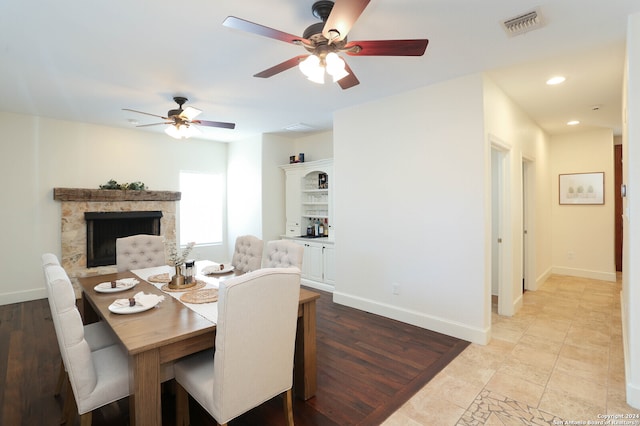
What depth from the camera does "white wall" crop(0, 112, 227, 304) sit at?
438cm

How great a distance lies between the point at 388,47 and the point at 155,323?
2.13 m

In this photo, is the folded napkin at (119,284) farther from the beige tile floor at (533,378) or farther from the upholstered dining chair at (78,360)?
the beige tile floor at (533,378)

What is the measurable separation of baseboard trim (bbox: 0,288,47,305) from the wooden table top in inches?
129

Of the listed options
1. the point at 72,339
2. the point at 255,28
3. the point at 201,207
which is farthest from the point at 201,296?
the point at 201,207

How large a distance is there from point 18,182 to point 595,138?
9117 mm

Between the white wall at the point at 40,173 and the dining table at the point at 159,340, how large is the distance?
303cm

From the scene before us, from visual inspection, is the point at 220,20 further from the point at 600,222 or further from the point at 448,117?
the point at 600,222

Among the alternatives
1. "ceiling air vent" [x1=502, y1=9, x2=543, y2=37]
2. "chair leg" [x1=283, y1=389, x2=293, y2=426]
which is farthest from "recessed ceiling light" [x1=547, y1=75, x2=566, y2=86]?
"chair leg" [x1=283, y1=389, x2=293, y2=426]

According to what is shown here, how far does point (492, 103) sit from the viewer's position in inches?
130

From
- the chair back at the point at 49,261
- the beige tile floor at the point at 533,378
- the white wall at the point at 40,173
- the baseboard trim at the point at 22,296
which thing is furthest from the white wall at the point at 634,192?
the baseboard trim at the point at 22,296

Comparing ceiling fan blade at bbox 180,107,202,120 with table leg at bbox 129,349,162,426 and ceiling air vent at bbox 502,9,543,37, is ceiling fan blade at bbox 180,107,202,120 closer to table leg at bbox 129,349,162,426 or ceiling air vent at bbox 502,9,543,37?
table leg at bbox 129,349,162,426

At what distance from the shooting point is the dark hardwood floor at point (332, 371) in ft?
6.88

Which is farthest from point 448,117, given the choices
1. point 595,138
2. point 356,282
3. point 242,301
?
point 595,138

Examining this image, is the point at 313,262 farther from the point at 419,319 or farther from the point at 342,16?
the point at 342,16
